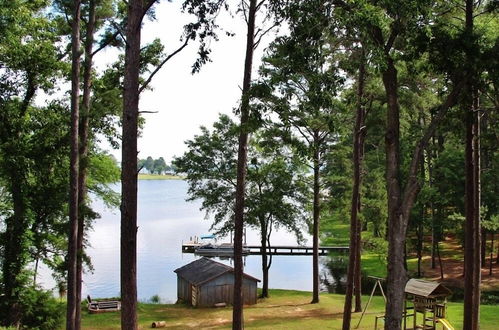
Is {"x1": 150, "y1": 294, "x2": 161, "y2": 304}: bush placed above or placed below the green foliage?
below

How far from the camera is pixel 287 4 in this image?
9.31m

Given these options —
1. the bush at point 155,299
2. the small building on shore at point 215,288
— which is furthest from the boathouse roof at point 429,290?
the bush at point 155,299

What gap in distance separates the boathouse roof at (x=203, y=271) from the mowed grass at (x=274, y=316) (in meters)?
1.71

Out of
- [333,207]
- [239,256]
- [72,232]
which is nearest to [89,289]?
[333,207]

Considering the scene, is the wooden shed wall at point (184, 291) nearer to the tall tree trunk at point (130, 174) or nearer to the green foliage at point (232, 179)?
the green foliage at point (232, 179)

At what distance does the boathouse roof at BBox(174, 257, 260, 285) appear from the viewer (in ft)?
89.6

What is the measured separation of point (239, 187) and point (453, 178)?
2351 centimetres

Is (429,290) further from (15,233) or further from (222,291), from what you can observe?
(15,233)

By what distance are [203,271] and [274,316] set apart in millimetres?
6976

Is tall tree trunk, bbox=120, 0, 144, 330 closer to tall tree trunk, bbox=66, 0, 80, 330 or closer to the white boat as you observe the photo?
tall tree trunk, bbox=66, 0, 80, 330

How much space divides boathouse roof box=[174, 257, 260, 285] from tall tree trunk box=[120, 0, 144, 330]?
20.4 meters

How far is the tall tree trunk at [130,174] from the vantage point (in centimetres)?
688

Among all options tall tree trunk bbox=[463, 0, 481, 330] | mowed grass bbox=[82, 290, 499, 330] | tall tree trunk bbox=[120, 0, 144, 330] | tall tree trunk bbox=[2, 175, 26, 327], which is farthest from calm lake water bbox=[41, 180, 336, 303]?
tall tree trunk bbox=[463, 0, 481, 330]

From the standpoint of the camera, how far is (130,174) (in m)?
6.95
